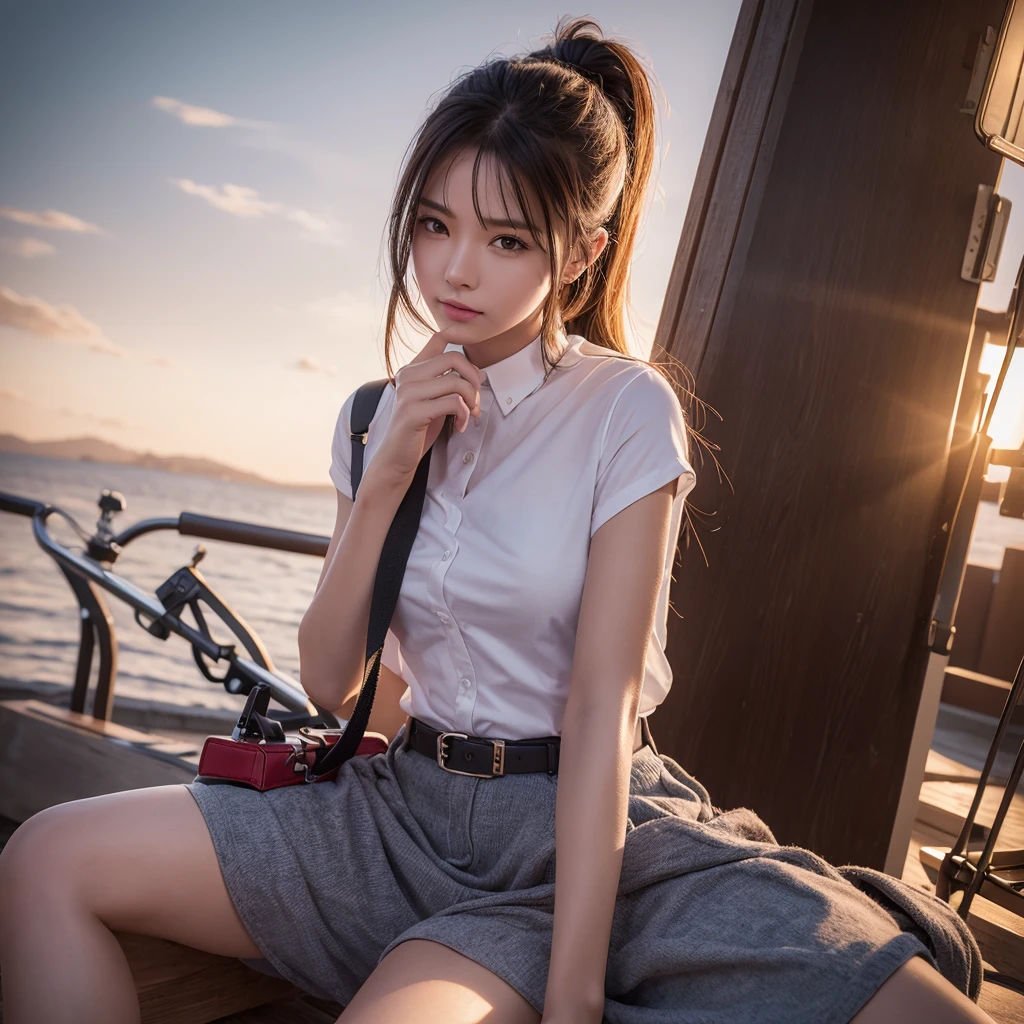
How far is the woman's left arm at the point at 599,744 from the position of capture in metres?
0.87

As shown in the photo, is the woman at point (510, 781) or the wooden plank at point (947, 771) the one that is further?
the wooden plank at point (947, 771)

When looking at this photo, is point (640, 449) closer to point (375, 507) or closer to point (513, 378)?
point (513, 378)

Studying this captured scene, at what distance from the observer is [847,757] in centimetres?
190

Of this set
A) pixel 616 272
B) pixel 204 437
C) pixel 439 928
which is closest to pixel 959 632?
pixel 616 272

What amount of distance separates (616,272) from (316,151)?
38.0 metres

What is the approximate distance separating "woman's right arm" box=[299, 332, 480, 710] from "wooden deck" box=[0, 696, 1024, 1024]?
0.39m

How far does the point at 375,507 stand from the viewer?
1.15 m

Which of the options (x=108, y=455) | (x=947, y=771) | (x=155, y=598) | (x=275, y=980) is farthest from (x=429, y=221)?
(x=108, y=455)

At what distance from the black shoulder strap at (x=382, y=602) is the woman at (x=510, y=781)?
0.08ft

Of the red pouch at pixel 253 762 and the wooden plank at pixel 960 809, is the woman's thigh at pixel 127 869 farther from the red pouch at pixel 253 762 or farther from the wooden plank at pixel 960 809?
the wooden plank at pixel 960 809

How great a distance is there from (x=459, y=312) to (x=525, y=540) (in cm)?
31

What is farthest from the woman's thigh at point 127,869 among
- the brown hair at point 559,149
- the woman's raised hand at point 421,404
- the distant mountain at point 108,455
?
the distant mountain at point 108,455

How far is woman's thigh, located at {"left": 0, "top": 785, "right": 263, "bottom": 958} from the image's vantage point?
913 millimetres

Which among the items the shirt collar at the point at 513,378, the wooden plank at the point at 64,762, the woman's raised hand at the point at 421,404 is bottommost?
the wooden plank at the point at 64,762
